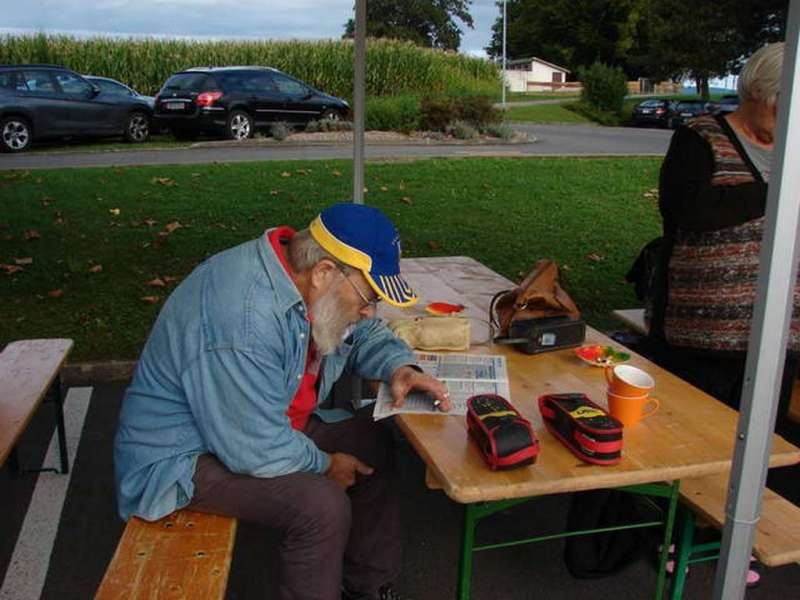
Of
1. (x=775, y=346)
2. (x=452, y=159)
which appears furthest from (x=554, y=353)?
(x=452, y=159)

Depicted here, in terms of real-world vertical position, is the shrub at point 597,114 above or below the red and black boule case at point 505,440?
above

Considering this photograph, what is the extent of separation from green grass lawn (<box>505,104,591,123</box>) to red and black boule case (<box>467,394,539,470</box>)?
2524cm

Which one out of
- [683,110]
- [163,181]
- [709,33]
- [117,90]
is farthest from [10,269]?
[683,110]

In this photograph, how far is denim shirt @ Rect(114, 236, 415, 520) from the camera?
6.69 feet

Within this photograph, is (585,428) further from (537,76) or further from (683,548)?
(537,76)

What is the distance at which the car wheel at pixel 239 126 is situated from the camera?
53.0 ft

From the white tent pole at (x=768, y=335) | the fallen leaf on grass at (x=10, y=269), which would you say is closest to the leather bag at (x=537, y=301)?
the white tent pole at (x=768, y=335)

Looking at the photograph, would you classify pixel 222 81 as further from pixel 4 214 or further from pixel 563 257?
pixel 563 257

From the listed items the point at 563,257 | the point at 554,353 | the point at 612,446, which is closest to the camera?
the point at 612,446

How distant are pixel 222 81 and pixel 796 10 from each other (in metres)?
16.0

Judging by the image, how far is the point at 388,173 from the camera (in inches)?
396

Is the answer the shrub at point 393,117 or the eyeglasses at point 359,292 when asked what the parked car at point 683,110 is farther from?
the eyeglasses at point 359,292

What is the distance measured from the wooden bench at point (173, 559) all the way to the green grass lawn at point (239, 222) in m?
2.94

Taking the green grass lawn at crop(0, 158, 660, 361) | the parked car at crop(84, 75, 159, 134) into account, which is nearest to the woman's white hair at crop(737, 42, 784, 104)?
the green grass lawn at crop(0, 158, 660, 361)
